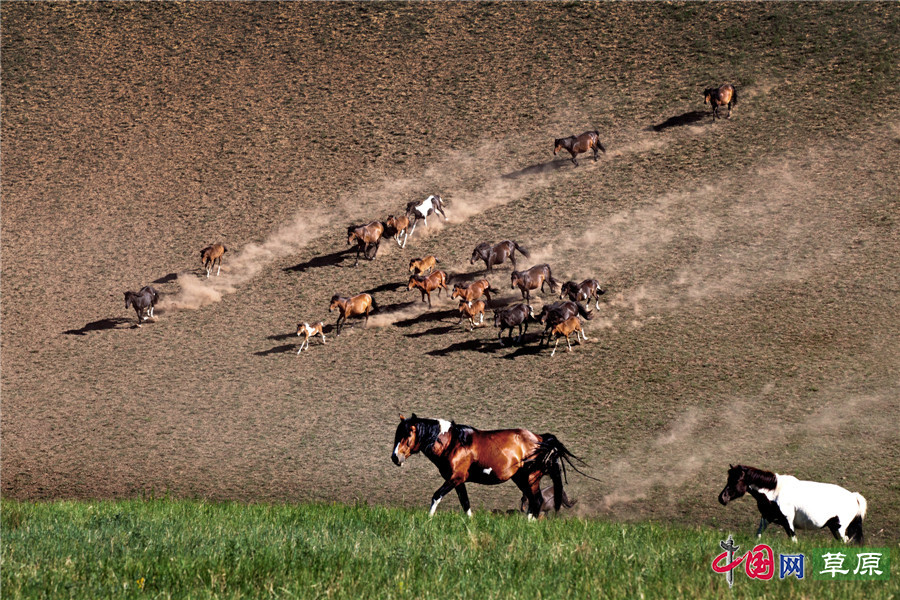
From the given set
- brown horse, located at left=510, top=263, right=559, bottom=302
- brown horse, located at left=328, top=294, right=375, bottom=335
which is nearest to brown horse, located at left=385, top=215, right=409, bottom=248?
brown horse, located at left=328, top=294, right=375, bottom=335

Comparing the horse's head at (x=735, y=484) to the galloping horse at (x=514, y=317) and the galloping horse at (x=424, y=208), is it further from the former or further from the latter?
the galloping horse at (x=424, y=208)

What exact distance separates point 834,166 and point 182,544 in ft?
102

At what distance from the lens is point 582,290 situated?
26.8 metres

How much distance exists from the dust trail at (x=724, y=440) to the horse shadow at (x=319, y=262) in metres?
15.4

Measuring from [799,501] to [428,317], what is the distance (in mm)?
16572

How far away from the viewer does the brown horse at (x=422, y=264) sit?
29562 millimetres

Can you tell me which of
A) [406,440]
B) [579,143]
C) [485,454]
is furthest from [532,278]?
[406,440]

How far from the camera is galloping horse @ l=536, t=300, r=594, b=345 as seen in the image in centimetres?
2492

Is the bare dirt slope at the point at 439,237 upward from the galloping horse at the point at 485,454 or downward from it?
upward

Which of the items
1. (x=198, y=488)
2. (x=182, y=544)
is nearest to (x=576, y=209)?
(x=198, y=488)

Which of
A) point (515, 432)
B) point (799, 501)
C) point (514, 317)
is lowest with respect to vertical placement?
point (799, 501)

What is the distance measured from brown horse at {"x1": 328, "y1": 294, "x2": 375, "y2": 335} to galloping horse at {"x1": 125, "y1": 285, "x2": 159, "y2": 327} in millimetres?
6282

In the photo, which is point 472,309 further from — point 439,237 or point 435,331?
point 439,237

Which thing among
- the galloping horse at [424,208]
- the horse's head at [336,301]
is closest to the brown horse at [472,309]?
the horse's head at [336,301]
